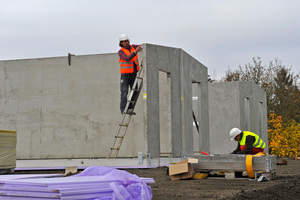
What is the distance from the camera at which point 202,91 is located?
16.9m

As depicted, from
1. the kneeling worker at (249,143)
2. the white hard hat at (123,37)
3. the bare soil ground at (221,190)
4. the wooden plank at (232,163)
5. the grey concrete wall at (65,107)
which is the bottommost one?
the bare soil ground at (221,190)

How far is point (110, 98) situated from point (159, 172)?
465cm

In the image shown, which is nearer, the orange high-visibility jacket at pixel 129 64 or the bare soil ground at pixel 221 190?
the bare soil ground at pixel 221 190

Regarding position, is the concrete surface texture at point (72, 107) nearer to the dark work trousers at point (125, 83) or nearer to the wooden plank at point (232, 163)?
the dark work trousers at point (125, 83)

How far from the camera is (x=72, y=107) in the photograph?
15258 millimetres

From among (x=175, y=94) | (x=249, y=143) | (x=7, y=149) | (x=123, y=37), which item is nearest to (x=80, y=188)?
(x=249, y=143)

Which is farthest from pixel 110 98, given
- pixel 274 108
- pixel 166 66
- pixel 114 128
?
pixel 274 108

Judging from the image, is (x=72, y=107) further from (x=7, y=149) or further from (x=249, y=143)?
(x=249, y=143)

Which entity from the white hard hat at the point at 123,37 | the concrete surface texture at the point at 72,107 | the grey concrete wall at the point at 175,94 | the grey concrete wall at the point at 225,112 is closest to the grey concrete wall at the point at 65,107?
the concrete surface texture at the point at 72,107

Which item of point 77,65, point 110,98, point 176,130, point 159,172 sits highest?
point 77,65

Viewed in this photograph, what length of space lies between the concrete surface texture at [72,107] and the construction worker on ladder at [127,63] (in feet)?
6.61

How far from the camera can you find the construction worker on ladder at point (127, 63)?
1258cm

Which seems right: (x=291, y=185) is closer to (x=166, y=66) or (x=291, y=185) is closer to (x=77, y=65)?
(x=166, y=66)

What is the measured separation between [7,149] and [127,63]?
384 cm
